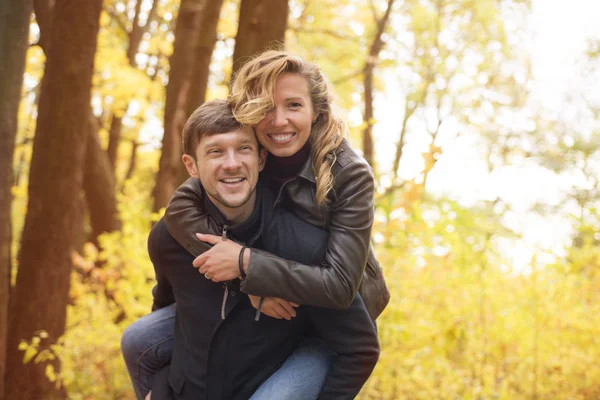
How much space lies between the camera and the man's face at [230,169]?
239 centimetres

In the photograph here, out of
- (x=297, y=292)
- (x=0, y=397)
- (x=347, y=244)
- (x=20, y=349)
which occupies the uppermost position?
Result: (x=347, y=244)

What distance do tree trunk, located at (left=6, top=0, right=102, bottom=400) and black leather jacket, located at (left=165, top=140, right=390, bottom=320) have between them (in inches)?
85.5

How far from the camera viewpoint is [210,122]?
7.97ft

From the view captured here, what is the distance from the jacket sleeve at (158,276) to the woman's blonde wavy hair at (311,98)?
627mm

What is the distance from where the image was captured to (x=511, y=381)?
15.6 ft

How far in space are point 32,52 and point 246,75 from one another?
6794 mm

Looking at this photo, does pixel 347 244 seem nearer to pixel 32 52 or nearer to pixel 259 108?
pixel 259 108

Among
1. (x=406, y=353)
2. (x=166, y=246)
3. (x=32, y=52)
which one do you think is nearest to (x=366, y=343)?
(x=166, y=246)

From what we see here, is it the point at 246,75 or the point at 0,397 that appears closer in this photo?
the point at 246,75

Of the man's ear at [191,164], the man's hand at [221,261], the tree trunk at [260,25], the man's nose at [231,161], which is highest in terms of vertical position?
the tree trunk at [260,25]

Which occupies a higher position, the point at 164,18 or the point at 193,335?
the point at 164,18

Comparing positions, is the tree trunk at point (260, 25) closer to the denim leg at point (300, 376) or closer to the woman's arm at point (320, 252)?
the woman's arm at point (320, 252)

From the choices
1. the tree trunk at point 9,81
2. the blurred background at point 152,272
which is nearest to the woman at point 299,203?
the blurred background at point 152,272

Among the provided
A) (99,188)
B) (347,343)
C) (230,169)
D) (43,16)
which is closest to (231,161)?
(230,169)
